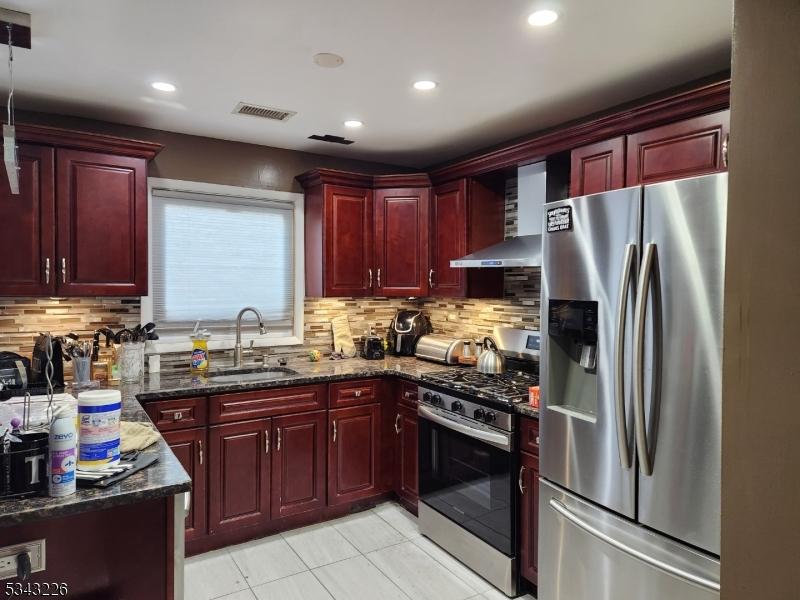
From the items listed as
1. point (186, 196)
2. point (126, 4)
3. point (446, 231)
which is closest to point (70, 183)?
point (186, 196)

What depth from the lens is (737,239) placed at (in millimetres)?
749

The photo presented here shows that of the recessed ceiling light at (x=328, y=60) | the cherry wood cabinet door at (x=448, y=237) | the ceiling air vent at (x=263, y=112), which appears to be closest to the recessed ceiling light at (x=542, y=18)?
the recessed ceiling light at (x=328, y=60)

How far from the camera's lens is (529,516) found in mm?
2545

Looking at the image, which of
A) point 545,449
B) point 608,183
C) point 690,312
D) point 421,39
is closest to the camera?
point 690,312

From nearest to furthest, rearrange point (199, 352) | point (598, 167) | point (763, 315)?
point (763, 315)
point (598, 167)
point (199, 352)

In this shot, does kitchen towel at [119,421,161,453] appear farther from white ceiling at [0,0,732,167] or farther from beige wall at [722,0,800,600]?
beige wall at [722,0,800,600]

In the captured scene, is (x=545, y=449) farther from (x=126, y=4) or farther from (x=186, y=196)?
(x=186, y=196)

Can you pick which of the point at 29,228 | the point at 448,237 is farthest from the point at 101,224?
the point at 448,237

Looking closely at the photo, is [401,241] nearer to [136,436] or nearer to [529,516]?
[529,516]

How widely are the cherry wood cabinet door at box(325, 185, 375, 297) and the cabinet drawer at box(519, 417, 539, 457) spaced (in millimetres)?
1755

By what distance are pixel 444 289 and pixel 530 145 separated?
3.98ft

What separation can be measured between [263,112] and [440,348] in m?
1.96

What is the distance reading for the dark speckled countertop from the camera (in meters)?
1.37

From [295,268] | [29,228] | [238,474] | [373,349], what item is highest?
[29,228]
